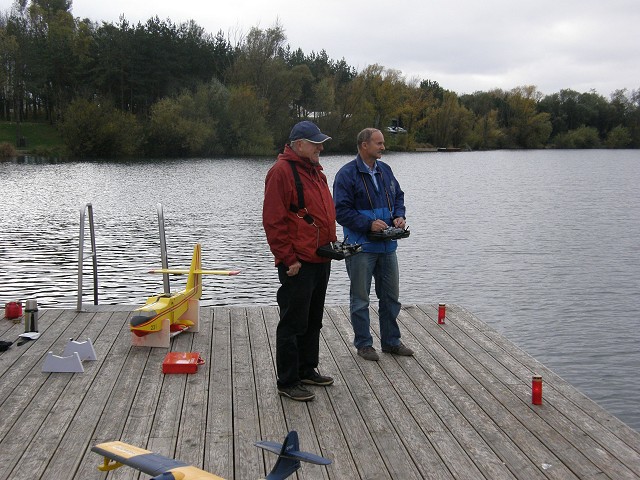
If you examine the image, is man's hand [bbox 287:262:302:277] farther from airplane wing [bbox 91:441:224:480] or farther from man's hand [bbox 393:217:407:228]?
airplane wing [bbox 91:441:224:480]

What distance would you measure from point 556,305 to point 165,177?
31.5 meters

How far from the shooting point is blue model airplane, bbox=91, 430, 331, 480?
335cm

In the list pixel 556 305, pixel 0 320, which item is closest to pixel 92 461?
pixel 0 320

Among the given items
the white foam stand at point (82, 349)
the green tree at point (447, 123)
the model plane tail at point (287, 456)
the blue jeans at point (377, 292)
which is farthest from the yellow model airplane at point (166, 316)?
the green tree at point (447, 123)

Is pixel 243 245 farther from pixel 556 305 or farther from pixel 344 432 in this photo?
pixel 344 432

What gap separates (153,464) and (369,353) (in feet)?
10.5

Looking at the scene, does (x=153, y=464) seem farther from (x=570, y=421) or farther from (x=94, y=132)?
(x=94, y=132)

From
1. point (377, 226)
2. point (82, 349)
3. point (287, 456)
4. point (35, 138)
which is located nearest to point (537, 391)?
point (377, 226)

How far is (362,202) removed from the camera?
20.7 feet

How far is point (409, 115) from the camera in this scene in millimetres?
101312

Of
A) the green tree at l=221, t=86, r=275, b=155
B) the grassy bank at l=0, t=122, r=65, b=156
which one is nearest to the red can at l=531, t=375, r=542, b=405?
the grassy bank at l=0, t=122, r=65, b=156

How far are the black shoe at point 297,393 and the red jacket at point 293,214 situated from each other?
925 mm

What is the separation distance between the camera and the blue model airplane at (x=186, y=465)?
132 inches

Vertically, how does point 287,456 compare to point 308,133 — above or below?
below
